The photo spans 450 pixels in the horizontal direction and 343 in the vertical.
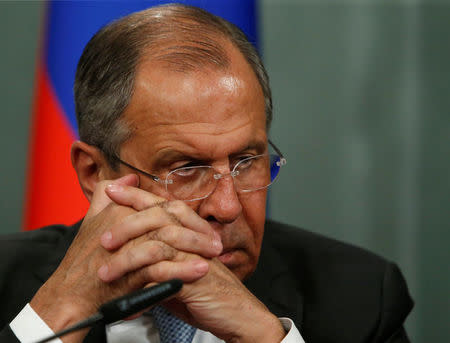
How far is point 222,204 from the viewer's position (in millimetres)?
1691

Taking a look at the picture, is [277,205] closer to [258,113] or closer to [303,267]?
[303,267]

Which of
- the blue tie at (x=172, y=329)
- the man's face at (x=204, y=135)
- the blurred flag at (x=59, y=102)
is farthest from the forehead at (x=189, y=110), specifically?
the blurred flag at (x=59, y=102)

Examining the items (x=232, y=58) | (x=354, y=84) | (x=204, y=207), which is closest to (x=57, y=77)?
(x=232, y=58)

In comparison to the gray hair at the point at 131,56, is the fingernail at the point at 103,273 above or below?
below

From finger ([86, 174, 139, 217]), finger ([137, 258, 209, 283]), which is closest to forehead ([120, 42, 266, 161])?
finger ([86, 174, 139, 217])

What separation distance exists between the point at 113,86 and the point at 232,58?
0.35 meters

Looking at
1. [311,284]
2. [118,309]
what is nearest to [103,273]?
[118,309]

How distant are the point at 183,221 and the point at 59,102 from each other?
5.15ft

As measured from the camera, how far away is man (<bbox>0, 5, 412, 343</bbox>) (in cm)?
154

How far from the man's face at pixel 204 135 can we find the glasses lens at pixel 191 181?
0.8 inches

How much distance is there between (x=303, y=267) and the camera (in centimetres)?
224

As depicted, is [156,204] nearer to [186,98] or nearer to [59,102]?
[186,98]

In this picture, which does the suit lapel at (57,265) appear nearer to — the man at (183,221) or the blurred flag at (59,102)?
the man at (183,221)

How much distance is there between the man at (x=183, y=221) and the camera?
5.06 feet
